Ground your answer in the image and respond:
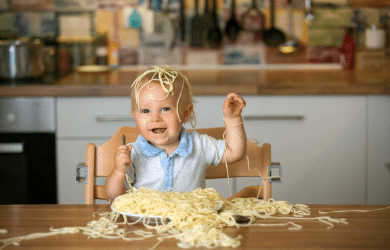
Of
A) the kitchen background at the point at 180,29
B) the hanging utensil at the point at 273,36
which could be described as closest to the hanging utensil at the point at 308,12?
the kitchen background at the point at 180,29

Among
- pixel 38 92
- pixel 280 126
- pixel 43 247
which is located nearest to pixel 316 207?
pixel 43 247

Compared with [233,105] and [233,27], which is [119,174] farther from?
[233,27]

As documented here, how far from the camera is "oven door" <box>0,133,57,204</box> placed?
6.86 ft

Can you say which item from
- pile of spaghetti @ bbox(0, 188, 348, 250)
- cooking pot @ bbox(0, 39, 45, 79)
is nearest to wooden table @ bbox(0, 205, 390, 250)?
pile of spaghetti @ bbox(0, 188, 348, 250)

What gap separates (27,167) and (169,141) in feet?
3.68

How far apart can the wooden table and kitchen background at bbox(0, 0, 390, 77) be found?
1692mm

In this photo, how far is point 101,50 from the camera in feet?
8.51

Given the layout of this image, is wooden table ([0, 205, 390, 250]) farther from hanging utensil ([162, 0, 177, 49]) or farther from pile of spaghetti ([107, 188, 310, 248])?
hanging utensil ([162, 0, 177, 49])

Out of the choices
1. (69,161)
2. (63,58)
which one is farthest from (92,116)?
(63,58)

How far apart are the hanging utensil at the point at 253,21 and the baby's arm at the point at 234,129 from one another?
5.02 ft

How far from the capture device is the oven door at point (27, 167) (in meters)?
2.09

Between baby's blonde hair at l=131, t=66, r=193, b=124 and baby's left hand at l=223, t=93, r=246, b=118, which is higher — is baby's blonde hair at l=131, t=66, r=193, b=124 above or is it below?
above

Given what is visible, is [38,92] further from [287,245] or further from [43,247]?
[287,245]

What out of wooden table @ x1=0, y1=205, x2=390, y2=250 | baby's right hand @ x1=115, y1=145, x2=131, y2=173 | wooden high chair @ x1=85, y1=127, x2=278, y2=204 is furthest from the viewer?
wooden high chair @ x1=85, y1=127, x2=278, y2=204
